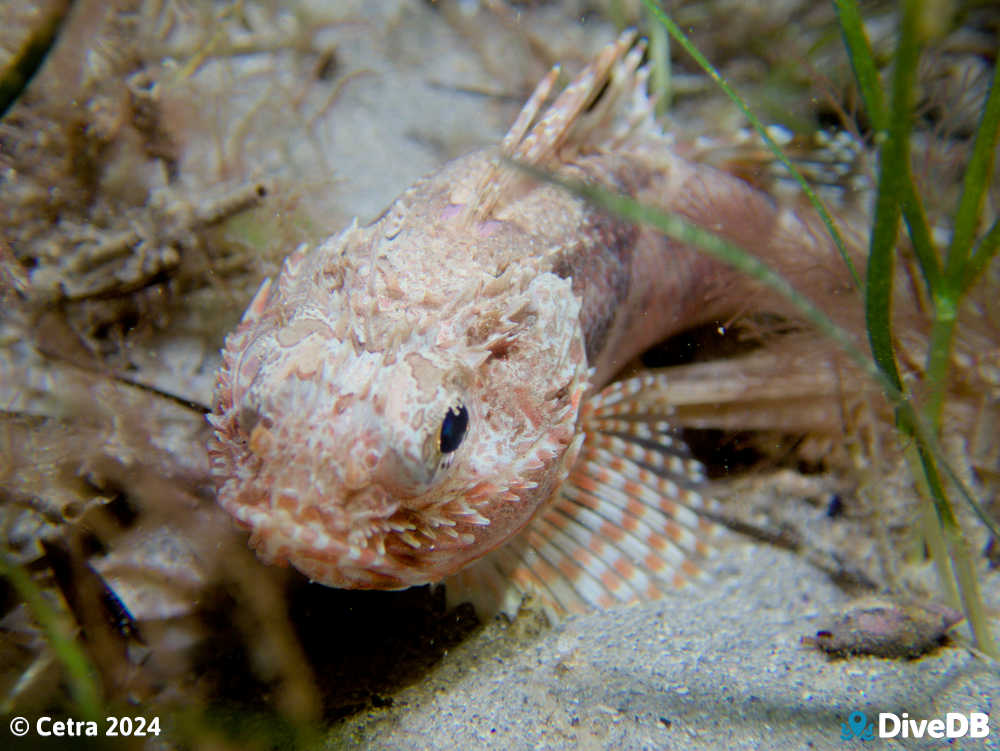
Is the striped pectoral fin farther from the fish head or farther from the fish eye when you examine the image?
the fish eye

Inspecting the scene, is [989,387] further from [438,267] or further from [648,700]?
[438,267]

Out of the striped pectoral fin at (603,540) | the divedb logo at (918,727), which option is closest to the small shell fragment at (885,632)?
the divedb logo at (918,727)

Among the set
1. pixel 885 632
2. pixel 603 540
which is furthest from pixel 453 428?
pixel 885 632

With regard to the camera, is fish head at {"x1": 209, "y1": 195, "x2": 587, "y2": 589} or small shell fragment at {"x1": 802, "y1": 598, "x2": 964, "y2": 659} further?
small shell fragment at {"x1": 802, "y1": 598, "x2": 964, "y2": 659}

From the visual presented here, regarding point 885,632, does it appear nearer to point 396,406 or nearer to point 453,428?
point 453,428

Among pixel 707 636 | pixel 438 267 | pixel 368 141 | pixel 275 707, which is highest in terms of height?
pixel 368 141

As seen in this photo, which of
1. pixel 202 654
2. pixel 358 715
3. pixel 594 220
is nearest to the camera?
pixel 358 715

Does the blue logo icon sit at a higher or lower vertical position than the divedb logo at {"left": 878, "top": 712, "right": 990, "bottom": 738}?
lower

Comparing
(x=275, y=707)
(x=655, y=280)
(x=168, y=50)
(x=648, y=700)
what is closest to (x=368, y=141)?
Result: (x=168, y=50)

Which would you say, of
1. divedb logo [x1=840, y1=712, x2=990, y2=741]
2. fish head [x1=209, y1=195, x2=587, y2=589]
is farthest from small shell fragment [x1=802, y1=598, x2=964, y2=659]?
fish head [x1=209, y1=195, x2=587, y2=589]
